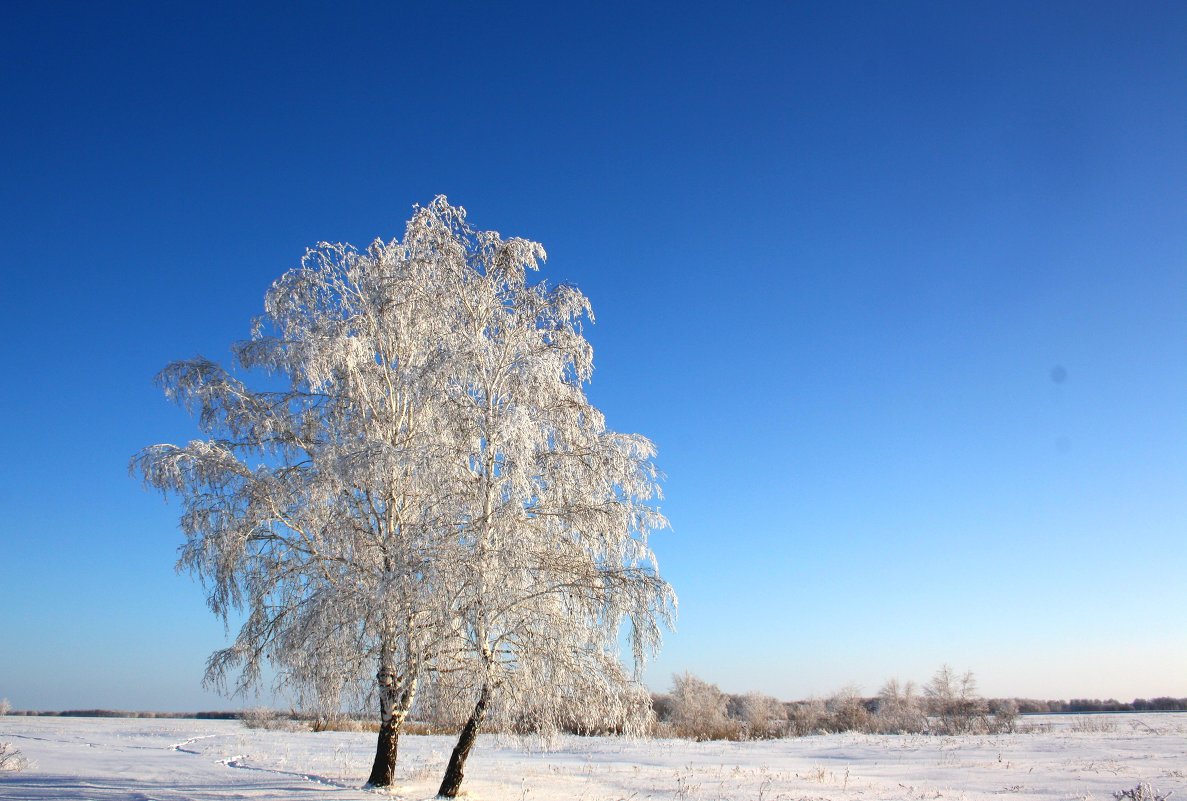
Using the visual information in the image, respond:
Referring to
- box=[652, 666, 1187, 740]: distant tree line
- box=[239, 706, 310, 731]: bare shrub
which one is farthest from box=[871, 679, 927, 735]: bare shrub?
box=[239, 706, 310, 731]: bare shrub

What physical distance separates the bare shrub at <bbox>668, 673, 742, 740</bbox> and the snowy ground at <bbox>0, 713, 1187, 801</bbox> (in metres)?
9.09

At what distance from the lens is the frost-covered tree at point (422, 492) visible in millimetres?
13180

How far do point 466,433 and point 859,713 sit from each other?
144 ft

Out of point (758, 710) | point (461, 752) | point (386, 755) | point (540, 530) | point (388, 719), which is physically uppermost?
point (540, 530)

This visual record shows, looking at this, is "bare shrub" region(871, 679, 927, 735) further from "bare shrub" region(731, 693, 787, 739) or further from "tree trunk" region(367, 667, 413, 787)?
"tree trunk" region(367, 667, 413, 787)

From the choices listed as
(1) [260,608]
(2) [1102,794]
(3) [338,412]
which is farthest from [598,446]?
(2) [1102,794]

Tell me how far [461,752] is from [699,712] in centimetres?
4185

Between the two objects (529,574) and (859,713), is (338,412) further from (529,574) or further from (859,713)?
(859,713)

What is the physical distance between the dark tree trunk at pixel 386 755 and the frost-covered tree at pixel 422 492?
0.13 ft

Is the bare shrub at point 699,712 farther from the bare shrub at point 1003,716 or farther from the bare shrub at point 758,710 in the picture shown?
the bare shrub at point 1003,716

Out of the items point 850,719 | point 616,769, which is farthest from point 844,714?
point 616,769

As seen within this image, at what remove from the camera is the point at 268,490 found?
1427 cm

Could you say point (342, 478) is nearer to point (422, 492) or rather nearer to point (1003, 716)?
point (422, 492)

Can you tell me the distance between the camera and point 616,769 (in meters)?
21.5
